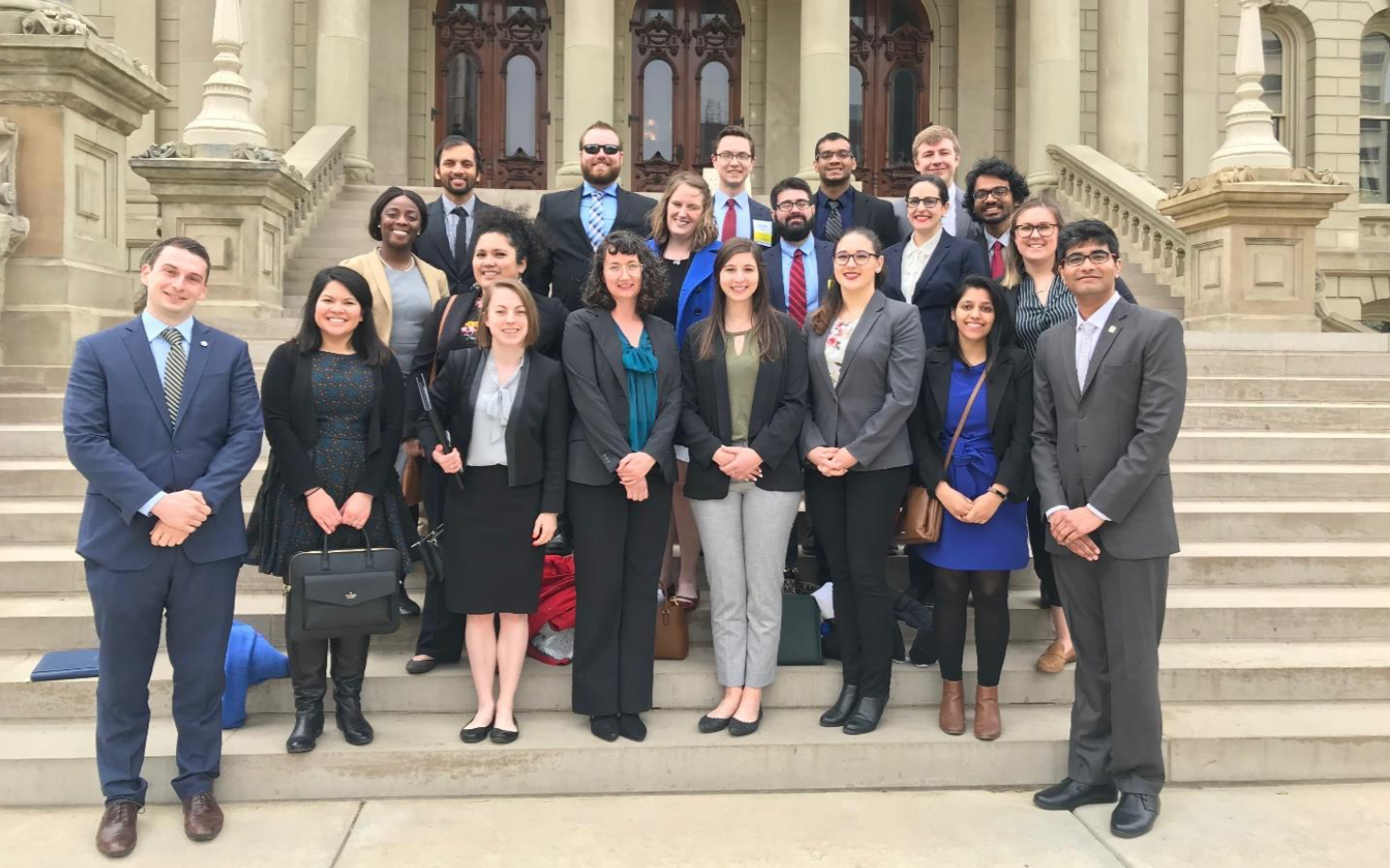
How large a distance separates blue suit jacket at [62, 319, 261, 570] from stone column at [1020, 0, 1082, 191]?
1386 centimetres

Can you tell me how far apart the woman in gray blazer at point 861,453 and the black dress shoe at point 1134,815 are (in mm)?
1026

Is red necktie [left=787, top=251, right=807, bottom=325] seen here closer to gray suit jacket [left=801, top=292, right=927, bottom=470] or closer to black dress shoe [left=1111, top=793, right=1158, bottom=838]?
gray suit jacket [left=801, top=292, right=927, bottom=470]

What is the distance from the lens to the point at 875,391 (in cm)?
462

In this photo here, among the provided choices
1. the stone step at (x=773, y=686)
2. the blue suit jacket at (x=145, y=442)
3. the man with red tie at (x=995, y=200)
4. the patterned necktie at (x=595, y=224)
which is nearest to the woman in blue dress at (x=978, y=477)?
the stone step at (x=773, y=686)

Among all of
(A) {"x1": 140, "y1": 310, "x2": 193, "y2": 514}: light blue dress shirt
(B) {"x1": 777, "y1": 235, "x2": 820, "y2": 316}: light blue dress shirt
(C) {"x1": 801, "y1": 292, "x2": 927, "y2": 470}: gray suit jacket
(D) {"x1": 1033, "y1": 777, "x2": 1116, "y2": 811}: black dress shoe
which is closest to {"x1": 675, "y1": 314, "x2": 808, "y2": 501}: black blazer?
(C) {"x1": 801, "y1": 292, "x2": 927, "y2": 470}: gray suit jacket

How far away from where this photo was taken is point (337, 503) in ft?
14.2

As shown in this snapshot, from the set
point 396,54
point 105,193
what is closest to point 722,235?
point 105,193

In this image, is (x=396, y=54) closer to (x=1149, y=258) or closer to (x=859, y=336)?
(x=1149, y=258)

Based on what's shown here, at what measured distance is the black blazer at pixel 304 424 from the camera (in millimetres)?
4219

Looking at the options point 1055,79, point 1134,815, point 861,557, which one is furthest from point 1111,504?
point 1055,79

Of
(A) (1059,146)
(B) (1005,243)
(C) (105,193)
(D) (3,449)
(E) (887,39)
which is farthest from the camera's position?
(E) (887,39)

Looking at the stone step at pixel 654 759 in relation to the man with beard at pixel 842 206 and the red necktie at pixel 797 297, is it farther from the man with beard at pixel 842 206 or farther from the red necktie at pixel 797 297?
the man with beard at pixel 842 206

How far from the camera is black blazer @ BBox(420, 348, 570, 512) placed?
14.6ft

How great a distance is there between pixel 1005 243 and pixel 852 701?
2448mm
